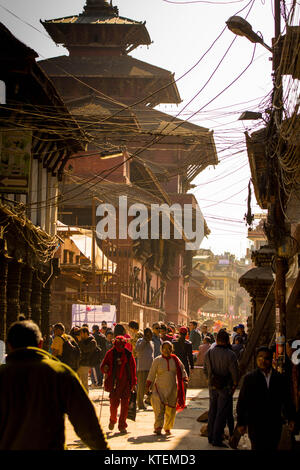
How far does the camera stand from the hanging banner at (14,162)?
16422mm

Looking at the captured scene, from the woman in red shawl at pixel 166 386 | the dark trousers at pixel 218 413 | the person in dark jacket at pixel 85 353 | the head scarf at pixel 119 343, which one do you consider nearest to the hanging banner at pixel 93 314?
the person in dark jacket at pixel 85 353

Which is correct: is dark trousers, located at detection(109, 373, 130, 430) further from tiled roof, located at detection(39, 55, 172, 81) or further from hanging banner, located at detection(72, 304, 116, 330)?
tiled roof, located at detection(39, 55, 172, 81)

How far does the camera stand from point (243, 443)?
38.8 feet

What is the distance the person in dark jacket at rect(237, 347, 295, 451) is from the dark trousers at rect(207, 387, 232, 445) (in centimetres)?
288

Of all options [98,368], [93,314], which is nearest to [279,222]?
[98,368]

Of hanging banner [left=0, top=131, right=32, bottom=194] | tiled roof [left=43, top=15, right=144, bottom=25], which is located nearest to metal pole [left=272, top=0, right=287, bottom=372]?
hanging banner [left=0, top=131, right=32, bottom=194]

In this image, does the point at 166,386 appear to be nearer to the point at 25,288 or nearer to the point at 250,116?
the point at 250,116

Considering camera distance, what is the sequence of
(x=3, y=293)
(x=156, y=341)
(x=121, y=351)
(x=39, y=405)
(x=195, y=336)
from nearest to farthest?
(x=39, y=405), (x=121, y=351), (x=156, y=341), (x=3, y=293), (x=195, y=336)

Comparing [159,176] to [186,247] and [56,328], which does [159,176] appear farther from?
[56,328]

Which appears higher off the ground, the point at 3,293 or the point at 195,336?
the point at 3,293

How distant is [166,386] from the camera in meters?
13.0

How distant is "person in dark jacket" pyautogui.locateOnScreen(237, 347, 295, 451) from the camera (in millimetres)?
8227

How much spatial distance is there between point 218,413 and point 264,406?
10.8 feet

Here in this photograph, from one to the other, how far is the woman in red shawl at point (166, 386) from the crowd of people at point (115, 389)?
0.05 feet
